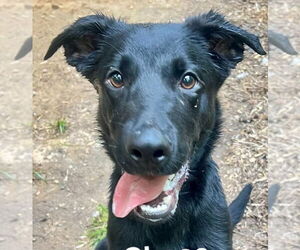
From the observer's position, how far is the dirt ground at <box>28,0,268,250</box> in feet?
11.4

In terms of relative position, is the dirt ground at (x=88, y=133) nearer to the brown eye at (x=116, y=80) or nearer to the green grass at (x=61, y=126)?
the green grass at (x=61, y=126)

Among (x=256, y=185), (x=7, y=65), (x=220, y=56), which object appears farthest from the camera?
(x=7, y=65)

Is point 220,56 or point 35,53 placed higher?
point 220,56

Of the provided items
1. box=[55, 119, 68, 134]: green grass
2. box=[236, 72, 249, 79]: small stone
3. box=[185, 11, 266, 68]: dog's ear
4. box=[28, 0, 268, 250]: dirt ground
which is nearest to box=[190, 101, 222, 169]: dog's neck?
box=[185, 11, 266, 68]: dog's ear

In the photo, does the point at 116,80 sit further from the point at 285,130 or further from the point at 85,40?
the point at 285,130

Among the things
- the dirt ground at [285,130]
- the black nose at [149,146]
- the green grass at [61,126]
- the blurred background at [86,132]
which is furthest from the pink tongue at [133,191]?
the green grass at [61,126]

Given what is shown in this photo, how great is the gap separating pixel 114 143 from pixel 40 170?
3.83 feet

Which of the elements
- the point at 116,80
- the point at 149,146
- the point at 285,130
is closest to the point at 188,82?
the point at 116,80

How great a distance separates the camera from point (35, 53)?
3795 mm

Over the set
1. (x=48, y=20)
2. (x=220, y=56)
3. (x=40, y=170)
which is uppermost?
(x=220, y=56)

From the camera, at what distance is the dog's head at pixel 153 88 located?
2.37m

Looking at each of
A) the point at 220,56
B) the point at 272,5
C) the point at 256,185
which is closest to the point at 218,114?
the point at 220,56

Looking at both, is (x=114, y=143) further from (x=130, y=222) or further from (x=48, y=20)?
(x=48, y=20)

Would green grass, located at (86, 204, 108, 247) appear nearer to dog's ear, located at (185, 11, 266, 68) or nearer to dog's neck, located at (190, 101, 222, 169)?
dog's neck, located at (190, 101, 222, 169)
